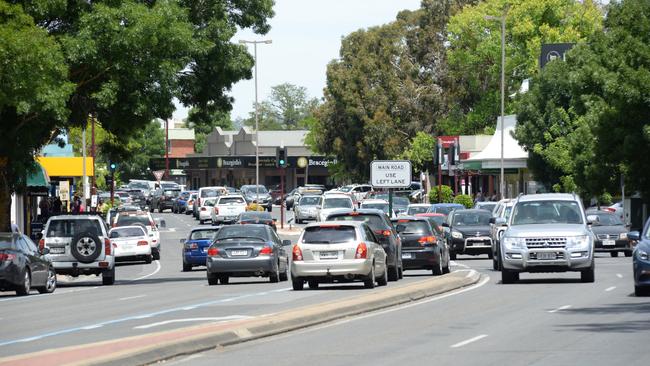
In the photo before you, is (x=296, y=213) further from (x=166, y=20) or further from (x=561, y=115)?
(x=166, y=20)

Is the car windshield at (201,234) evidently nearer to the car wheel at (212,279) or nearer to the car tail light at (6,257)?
the car wheel at (212,279)

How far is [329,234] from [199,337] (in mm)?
12722

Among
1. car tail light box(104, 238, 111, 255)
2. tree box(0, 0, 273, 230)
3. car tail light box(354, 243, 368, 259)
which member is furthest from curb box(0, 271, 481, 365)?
car tail light box(104, 238, 111, 255)

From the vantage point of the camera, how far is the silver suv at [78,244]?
37.0 meters

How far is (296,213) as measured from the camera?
84.7 metres

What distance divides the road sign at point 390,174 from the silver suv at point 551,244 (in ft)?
46.9

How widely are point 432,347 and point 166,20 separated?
898 inches

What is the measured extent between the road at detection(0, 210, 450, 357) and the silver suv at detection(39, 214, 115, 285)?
2.04 ft

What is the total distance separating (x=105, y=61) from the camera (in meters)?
37.9

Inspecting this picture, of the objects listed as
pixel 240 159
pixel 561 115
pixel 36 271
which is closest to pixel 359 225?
pixel 36 271

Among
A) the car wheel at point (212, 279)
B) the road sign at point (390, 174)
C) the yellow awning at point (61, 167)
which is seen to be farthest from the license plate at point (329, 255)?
the yellow awning at point (61, 167)

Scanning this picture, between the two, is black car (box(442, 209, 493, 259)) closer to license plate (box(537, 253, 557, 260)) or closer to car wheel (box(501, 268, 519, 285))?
car wheel (box(501, 268, 519, 285))

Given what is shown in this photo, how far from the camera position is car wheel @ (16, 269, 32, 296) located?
3273 centimetres

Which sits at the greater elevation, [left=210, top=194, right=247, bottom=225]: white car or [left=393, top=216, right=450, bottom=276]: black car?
[left=210, top=194, right=247, bottom=225]: white car
